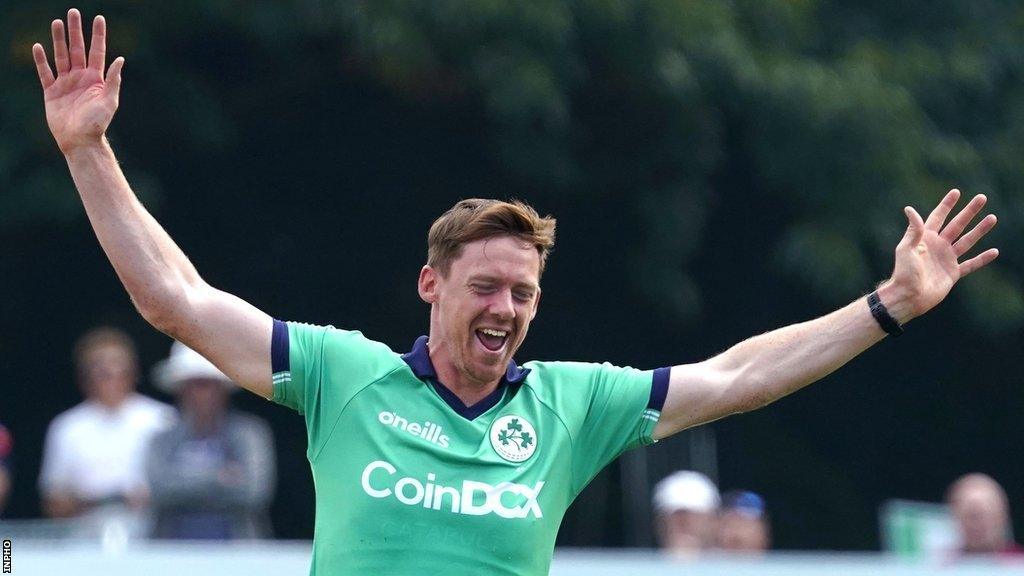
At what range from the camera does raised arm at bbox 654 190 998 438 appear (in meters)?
4.83

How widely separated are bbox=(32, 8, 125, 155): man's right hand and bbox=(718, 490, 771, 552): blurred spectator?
17.4 ft

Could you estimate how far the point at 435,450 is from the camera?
4.56 m

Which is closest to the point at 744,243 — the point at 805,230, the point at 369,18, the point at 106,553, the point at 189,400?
the point at 805,230

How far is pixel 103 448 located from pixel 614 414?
4.63m

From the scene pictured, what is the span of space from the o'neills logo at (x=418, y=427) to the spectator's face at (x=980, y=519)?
4456mm

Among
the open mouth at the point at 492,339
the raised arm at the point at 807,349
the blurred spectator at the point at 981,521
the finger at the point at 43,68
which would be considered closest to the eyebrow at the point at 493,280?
the open mouth at the point at 492,339

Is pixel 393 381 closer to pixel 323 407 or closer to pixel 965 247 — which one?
pixel 323 407

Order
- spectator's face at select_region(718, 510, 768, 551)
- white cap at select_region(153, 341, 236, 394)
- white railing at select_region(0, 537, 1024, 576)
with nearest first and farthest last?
white railing at select_region(0, 537, 1024, 576) < white cap at select_region(153, 341, 236, 394) < spectator's face at select_region(718, 510, 768, 551)

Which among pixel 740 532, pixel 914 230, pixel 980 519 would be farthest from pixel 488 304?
pixel 740 532

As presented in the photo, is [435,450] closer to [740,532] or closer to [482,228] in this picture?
[482,228]

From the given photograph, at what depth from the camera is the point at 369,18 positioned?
1006 cm

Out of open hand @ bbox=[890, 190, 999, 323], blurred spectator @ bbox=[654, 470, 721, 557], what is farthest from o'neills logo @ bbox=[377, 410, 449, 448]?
blurred spectator @ bbox=[654, 470, 721, 557]

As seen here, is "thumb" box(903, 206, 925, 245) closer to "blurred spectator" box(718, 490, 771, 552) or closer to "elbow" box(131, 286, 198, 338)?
"elbow" box(131, 286, 198, 338)

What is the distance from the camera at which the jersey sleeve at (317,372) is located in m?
4.60
